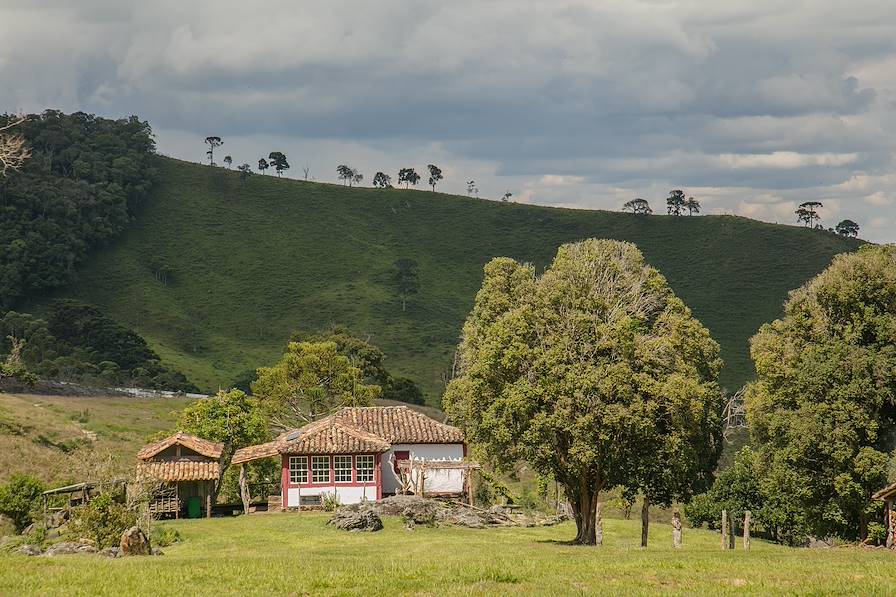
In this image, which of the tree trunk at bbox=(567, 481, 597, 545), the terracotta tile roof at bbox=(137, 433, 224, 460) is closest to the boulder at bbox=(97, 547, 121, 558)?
the tree trunk at bbox=(567, 481, 597, 545)

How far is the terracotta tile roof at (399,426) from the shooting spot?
Answer: 62344 millimetres

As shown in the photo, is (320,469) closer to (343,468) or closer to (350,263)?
(343,468)

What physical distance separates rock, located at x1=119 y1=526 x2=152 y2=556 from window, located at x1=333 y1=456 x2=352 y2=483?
89.0ft

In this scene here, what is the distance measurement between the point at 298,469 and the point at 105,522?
22.3 m

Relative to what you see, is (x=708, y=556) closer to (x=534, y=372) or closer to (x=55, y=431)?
(x=534, y=372)

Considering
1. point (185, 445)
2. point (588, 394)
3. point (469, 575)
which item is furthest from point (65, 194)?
point (469, 575)

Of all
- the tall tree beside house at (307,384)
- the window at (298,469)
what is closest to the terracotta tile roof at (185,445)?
the window at (298,469)

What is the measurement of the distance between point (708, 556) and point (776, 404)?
62.5 feet

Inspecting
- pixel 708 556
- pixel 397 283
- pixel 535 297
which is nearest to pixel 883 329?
pixel 535 297

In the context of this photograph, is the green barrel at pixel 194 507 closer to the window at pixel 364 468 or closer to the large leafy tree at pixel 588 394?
the window at pixel 364 468

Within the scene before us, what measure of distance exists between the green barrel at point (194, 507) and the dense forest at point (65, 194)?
90256 mm

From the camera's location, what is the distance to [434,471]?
61.5 metres

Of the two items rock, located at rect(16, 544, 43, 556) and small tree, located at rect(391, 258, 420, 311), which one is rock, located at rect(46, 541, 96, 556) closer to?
rock, located at rect(16, 544, 43, 556)

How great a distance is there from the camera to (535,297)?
42656 mm
